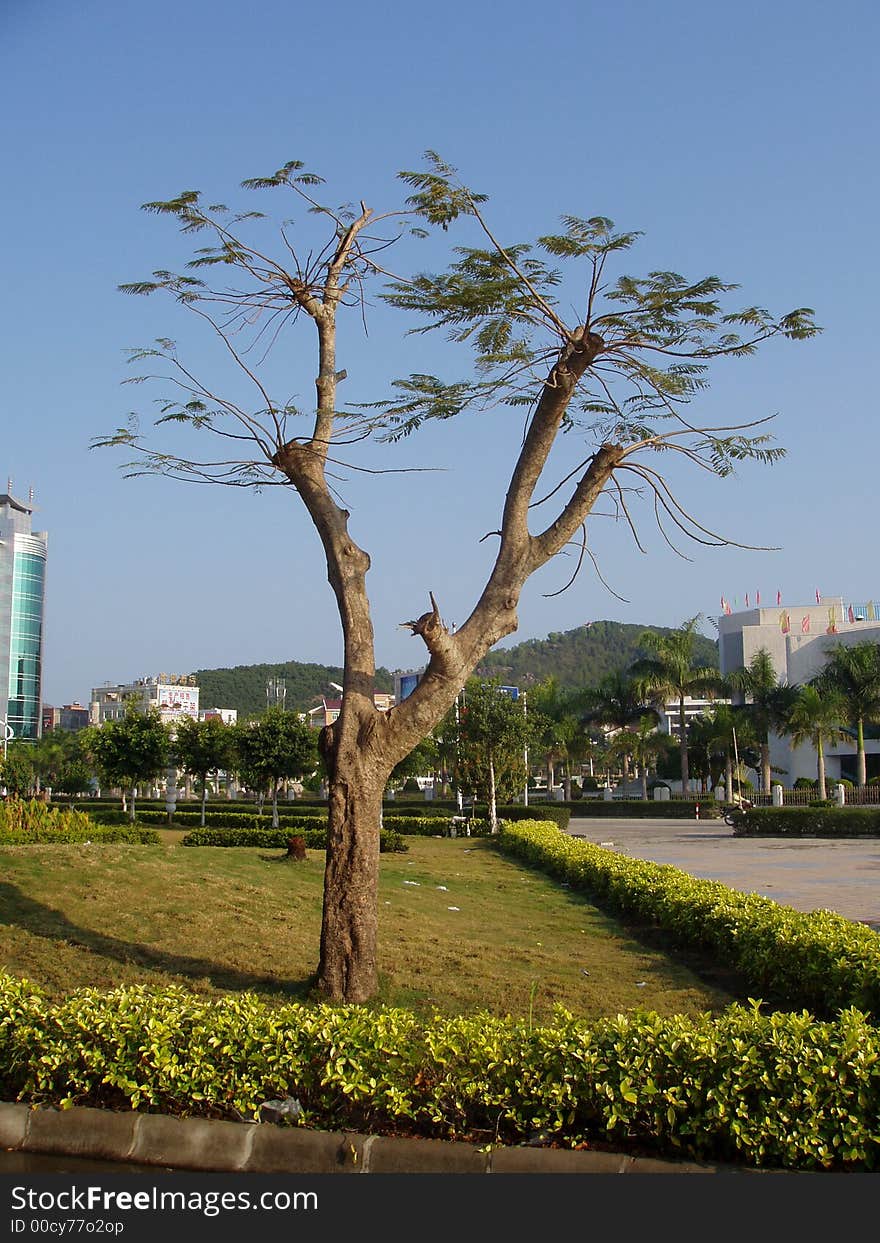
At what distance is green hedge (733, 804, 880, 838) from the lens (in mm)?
32094

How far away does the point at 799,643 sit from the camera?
67688 mm

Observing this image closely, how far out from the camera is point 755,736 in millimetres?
52531

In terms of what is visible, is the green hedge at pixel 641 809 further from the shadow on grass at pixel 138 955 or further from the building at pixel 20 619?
the building at pixel 20 619

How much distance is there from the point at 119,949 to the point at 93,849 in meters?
4.58

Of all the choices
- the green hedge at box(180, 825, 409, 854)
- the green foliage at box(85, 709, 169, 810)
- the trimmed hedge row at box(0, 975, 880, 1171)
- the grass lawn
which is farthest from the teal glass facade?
the trimmed hedge row at box(0, 975, 880, 1171)

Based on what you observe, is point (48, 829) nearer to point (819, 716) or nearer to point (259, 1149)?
point (259, 1149)

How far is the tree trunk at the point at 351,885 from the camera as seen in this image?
674cm

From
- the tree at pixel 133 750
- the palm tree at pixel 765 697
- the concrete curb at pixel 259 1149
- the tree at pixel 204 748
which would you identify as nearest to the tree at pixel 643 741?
the palm tree at pixel 765 697

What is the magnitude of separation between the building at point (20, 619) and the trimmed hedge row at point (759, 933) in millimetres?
70469

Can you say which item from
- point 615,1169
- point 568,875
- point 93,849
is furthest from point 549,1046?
point 568,875

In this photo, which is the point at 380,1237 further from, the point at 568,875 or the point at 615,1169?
the point at 568,875

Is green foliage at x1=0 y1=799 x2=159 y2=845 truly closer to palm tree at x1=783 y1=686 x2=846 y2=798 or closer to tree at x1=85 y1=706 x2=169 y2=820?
tree at x1=85 y1=706 x2=169 y2=820

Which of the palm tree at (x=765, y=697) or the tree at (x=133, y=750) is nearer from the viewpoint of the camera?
the tree at (x=133, y=750)

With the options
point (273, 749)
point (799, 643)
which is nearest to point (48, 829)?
point (273, 749)
